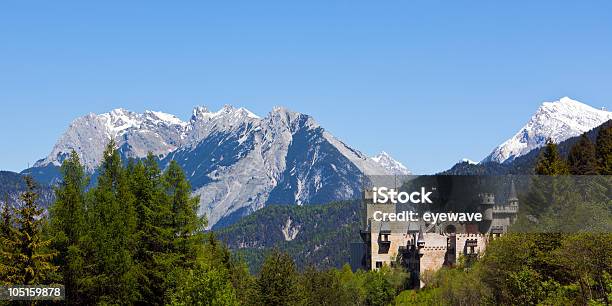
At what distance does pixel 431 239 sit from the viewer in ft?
563

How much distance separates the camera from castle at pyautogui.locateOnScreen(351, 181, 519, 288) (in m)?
158

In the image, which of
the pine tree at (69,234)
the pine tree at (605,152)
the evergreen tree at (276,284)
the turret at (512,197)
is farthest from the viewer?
the turret at (512,197)

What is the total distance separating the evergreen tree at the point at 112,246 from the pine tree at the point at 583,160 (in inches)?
3307

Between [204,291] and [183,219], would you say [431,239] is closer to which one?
[183,219]

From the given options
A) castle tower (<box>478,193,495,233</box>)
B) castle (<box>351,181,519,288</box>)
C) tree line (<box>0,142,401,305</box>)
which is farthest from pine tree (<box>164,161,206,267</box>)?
castle tower (<box>478,193,495,233</box>)

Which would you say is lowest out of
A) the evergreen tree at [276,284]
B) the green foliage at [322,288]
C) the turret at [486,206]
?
the green foliage at [322,288]

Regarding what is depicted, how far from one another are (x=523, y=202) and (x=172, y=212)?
2866 inches

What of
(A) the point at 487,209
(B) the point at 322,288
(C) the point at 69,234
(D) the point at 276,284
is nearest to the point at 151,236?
(C) the point at 69,234

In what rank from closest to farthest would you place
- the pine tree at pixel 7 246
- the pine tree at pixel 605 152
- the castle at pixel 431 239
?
1. the pine tree at pixel 7 246
2. the pine tree at pixel 605 152
3. the castle at pixel 431 239

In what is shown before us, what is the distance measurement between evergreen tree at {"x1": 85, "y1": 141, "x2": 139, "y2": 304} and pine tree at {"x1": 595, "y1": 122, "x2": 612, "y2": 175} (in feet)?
260

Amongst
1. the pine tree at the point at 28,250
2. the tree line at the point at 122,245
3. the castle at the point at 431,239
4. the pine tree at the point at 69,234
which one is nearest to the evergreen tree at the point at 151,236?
Result: the tree line at the point at 122,245

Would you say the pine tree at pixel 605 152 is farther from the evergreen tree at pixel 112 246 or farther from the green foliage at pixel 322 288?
the evergreen tree at pixel 112 246

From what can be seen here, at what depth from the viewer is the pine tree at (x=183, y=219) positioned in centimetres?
8322

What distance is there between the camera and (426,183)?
472 feet
